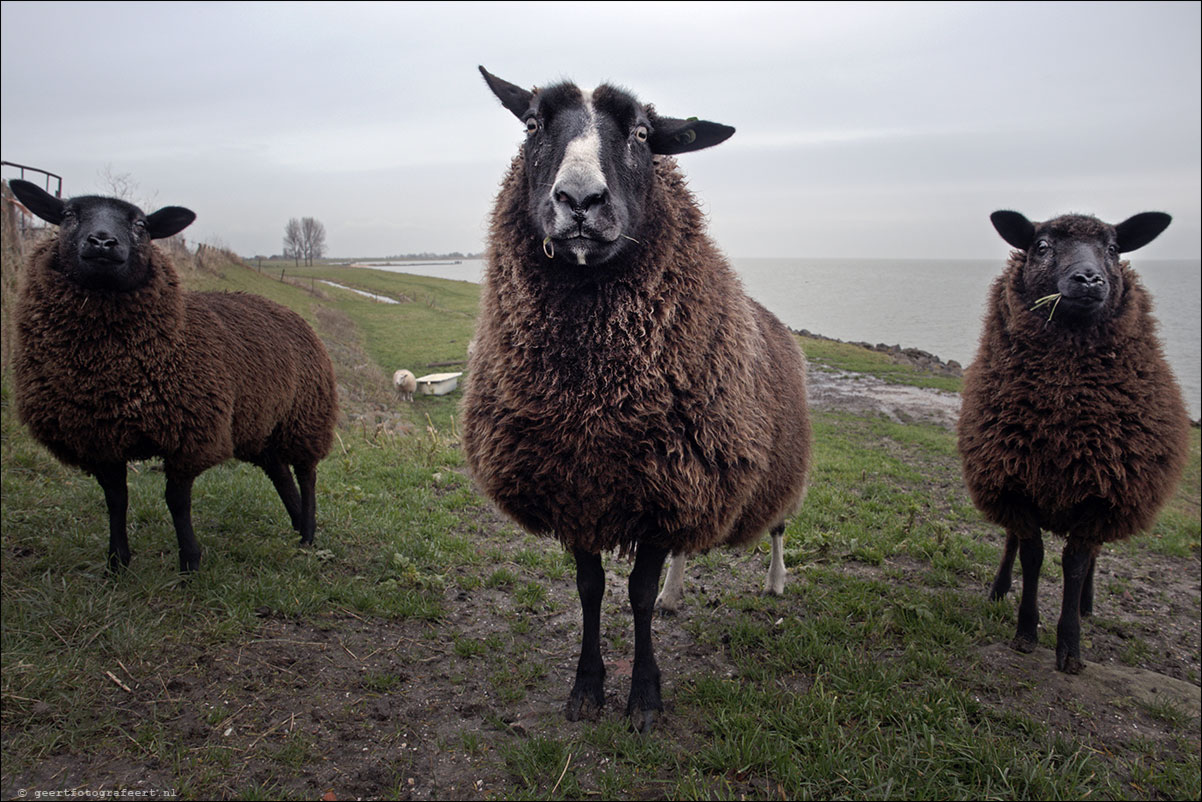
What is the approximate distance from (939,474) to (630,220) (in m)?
8.34

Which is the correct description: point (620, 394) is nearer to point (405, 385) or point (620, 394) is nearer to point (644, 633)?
point (644, 633)

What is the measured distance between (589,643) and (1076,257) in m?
3.97

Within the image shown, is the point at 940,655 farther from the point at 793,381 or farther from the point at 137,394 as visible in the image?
the point at 137,394

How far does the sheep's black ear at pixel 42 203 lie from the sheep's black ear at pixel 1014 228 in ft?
21.6

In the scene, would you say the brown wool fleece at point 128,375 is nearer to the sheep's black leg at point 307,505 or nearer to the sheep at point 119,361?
the sheep at point 119,361

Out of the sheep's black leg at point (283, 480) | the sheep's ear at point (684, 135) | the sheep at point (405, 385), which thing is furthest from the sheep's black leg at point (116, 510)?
the sheep at point (405, 385)

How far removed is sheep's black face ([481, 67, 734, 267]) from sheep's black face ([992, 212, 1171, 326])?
2462mm

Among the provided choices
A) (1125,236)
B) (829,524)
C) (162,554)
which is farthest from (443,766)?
(1125,236)

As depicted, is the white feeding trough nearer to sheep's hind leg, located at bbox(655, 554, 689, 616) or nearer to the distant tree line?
sheep's hind leg, located at bbox(655, 554, 689, 616)

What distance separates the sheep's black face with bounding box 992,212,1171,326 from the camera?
4285 mm

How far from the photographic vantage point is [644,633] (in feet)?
12.2

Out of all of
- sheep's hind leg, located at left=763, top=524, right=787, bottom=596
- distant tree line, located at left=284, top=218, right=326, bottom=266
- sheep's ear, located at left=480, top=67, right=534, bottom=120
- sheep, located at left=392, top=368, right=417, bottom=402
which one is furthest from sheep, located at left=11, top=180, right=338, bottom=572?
distant tree line, located at left=284, top=218, right=326, bottom=266

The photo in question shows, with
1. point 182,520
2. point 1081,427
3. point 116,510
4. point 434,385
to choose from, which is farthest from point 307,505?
point 434,385

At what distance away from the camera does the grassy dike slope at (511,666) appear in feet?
10.6
